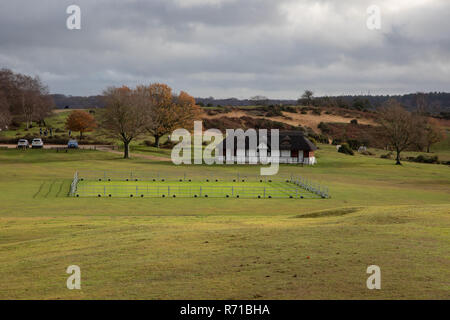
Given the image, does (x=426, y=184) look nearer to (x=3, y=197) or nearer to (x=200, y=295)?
(x=3, y=197)

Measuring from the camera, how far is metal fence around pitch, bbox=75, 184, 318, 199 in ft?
148

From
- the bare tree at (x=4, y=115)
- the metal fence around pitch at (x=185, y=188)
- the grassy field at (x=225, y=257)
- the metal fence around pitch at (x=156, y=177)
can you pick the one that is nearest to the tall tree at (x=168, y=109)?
the bare tree at (x=4, y=115)

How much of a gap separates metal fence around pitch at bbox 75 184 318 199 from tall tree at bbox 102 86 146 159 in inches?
1383

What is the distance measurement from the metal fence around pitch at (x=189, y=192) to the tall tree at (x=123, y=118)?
35123 mm

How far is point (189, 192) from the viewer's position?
156 feet

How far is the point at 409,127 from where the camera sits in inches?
3602

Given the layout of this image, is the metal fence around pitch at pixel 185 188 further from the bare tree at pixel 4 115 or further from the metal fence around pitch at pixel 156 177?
the bare tree at pixel 4 115

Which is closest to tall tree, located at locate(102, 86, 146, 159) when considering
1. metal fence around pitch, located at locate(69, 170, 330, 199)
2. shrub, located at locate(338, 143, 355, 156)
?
metal fence around pitch, located at locate(69, 170, 330, 199)

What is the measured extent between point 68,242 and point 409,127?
82229mm

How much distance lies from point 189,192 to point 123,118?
138 ft

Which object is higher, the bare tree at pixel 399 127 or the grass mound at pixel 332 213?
the bare tree at pixel 399 127

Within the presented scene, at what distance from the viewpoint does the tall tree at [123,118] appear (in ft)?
281

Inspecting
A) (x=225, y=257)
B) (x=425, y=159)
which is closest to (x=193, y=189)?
(x=225, y=257)

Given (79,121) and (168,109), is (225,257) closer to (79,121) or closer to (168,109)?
(168,109)
